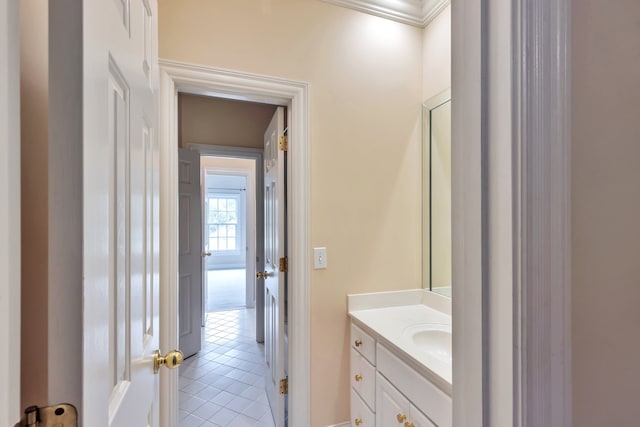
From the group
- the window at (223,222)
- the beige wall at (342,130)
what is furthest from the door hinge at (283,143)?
the window at (223,222)

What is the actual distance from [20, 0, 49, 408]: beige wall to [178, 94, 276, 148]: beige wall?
97.9 inches

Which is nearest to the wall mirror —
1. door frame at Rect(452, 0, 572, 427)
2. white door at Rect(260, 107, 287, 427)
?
white door at Rect(260, 107, 287, 427)

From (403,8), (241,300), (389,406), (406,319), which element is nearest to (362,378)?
(389,406)

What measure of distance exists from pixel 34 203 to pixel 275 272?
1543 mm

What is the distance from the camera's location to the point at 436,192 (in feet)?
6.04

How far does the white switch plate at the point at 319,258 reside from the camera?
66.2 inches
